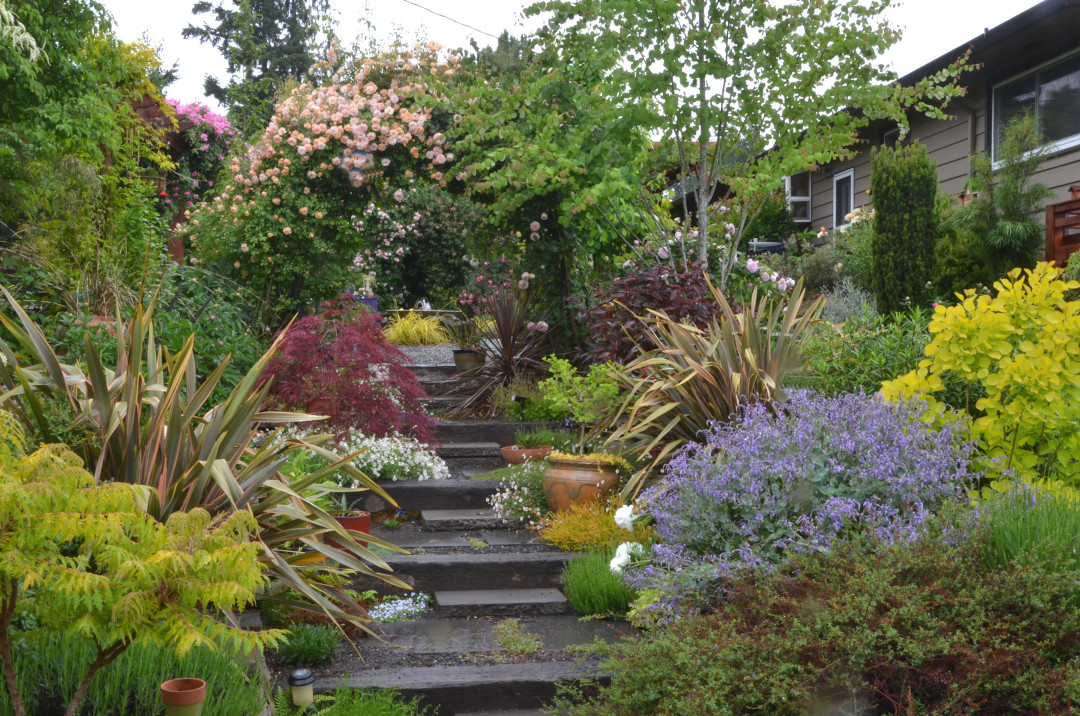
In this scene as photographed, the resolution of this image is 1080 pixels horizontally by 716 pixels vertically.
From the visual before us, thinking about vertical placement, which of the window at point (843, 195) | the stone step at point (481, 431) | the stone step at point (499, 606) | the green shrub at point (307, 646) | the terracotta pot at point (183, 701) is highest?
the window at point (843, 195)

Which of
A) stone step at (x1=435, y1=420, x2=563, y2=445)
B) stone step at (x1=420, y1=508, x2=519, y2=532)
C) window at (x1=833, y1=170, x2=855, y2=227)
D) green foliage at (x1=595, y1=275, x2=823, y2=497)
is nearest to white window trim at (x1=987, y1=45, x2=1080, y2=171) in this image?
window at (x1=833, y1=170, x2=855, y2=227)

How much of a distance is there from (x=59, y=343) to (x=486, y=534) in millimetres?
3019

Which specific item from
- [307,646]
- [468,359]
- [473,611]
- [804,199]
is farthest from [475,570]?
[804,199]

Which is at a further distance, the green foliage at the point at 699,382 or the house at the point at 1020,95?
the house at the point at 1020,95

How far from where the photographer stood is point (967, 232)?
336 inches

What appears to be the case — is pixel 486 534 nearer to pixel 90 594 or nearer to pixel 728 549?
pixel 728 549

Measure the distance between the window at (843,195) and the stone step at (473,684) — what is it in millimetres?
10897

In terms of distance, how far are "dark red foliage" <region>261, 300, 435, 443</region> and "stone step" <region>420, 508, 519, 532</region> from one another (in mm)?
633

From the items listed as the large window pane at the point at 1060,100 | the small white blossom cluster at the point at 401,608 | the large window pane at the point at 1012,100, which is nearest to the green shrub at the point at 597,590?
the small white blossom cluster at the point at 401,608

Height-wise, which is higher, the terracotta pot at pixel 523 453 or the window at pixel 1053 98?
the window at pixel 1053 98

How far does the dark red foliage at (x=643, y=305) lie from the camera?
6414 millimetres

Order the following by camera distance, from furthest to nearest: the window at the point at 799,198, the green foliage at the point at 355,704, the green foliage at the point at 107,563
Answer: the window at the point at 799,198, the green foliage at the point at 355,704, the green foliage at the point at 107,563

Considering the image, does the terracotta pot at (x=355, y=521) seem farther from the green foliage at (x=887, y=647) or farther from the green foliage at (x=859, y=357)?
the green foliage at (x=859, y=357)

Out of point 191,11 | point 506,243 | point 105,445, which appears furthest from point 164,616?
point 191,11
